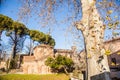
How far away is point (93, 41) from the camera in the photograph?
5023 millimetres

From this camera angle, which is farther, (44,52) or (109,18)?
(44,52)

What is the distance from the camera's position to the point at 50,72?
3662 cm

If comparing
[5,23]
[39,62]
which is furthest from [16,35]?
[39,62]

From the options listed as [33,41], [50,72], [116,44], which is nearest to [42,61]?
[50,72]

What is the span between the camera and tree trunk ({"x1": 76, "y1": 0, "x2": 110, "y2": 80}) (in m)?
4.80

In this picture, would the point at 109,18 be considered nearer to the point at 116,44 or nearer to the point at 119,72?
the point at 119,72

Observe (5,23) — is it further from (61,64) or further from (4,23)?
(61,64)

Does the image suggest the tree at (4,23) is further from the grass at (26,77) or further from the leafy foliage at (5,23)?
the grass at (26,77)

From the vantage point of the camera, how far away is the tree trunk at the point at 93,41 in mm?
4805

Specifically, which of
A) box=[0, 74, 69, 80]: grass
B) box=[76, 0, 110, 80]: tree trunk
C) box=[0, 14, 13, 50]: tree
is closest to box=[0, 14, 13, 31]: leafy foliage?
box=[0, 14, 13, 50]: tree

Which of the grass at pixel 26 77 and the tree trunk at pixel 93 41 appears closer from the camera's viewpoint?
the tree trunk at pixel 93 41

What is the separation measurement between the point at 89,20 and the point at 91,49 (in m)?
0.80

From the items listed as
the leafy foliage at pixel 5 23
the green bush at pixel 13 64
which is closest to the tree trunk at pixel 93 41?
the green bush at pixel 13 64

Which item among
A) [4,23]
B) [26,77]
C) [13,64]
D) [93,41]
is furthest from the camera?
[4,23]
